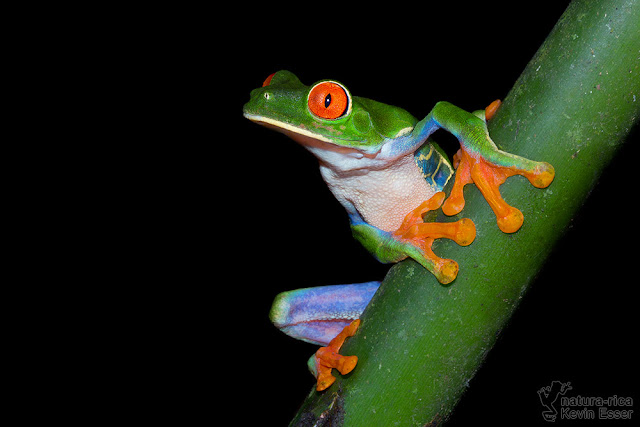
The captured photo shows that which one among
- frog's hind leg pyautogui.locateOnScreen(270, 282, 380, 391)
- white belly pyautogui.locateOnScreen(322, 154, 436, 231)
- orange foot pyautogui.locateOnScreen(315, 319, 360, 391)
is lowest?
frog's hind leg pyautogui.locateOnScreen(270, 282, 380, 391)

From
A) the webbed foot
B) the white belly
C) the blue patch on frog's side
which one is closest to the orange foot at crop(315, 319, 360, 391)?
the webbed foot

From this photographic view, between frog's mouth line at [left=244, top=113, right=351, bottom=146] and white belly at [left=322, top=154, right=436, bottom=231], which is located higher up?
frog's mouth line at [left=244, top=113, right=351, bottom=146]

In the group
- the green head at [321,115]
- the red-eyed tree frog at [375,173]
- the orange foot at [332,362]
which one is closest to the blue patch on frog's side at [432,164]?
the red-eyed tree frog at [375,173]

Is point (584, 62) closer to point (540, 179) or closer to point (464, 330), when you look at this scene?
point (540, 179)

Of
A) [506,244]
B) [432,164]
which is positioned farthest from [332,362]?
[432,164]

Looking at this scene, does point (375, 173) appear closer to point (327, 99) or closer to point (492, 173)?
point (327, 99)

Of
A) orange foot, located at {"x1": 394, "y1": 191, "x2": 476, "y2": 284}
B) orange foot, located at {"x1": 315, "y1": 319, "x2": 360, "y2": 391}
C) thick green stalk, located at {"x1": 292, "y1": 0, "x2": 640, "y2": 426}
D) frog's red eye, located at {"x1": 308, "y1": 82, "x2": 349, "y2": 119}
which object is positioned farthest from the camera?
frog's red eye, located at {"x1": 308, "y1": 82, "x2": 349, "y2": 119}

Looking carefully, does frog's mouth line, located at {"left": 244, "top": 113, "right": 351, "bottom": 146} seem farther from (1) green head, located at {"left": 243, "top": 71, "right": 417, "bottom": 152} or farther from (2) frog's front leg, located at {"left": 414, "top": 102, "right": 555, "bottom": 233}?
(2) frog's front leg, located at {"left": 414, "top": 102, "right": 555, "bottom": 233}
